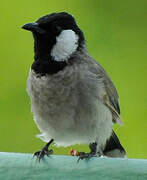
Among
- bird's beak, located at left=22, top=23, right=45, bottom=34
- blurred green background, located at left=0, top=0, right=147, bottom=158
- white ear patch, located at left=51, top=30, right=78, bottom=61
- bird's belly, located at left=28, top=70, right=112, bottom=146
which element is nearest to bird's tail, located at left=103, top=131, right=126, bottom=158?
blurred green background, located at left=0, top=0, right=147, bottom=158

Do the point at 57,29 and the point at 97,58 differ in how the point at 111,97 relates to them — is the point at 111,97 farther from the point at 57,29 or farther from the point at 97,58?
the point at 57,29

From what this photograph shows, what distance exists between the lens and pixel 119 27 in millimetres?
2414

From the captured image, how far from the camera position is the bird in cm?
203

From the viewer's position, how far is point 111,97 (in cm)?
226

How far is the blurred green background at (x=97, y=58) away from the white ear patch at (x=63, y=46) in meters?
0.27

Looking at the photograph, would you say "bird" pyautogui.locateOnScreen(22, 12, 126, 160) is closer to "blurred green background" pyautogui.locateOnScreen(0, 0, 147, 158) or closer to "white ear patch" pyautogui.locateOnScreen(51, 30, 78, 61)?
"white ear patch" pyautogui.locateOnScreen(51, 30, 78, 61)

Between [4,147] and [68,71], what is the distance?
22.1 inches

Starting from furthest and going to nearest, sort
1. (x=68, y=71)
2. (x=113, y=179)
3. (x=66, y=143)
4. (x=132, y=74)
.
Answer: (x=132, y=74)
(x=66, y=143)
(x=68, y=71)
(x=113, y=179)

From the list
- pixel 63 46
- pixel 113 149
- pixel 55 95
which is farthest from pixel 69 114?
pixel 113 149

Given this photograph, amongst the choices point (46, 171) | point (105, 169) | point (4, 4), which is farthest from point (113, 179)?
point (4, 4)

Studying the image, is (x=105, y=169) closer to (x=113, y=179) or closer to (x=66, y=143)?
(x=113, y=179)

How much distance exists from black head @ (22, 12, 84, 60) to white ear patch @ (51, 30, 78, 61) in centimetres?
1

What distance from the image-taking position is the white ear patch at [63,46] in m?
2.08

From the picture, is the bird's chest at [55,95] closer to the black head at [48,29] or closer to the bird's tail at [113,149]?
the black head at [48,29]
